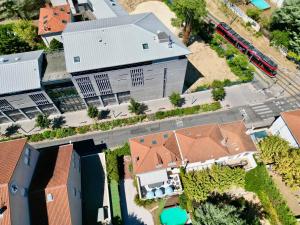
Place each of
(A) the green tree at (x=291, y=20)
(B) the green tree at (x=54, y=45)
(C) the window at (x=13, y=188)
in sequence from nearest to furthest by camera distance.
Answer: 1. (C) the window at (x=13, y=188)
2. (A) the green tree at (x=291, y=20)
3. (B) the green tree at (x=54, y=45)

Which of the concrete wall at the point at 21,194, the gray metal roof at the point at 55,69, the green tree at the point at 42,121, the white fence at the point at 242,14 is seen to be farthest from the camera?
the white fence at the point at 242,14

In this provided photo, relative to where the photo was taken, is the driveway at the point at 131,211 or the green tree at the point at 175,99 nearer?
the driveway at the point at 131,211

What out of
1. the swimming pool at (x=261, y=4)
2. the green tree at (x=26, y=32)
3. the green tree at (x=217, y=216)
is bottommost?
the green tree at (x=217, y=216)

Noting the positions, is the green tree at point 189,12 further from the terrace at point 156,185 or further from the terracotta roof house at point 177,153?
the terrace at point 156,185

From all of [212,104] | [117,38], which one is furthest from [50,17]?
[212,104]

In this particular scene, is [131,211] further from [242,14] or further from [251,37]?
[242,14]

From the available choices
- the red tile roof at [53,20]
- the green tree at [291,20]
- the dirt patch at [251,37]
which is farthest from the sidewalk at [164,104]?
the red tile roof at [53,20]

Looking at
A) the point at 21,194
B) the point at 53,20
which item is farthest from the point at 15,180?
the point at 53,20

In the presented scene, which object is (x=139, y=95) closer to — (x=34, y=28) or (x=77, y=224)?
(x=77, y=224)
